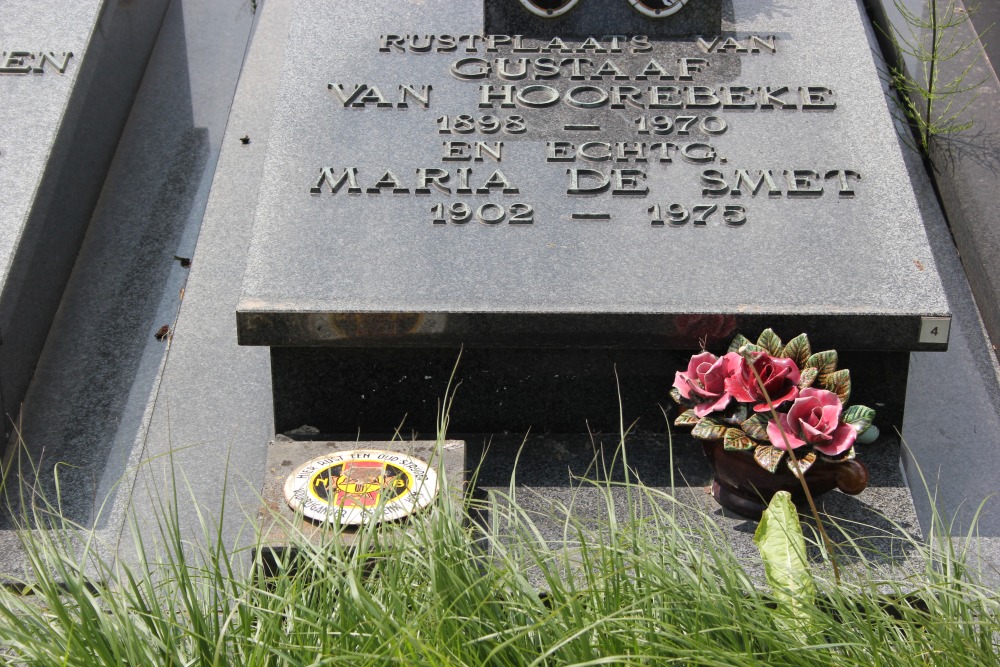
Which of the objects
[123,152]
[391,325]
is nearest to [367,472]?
[391,325]

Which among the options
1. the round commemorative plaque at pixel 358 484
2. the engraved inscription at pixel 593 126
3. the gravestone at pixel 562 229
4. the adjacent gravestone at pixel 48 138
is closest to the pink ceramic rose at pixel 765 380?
the gravestone at pixel 562 229

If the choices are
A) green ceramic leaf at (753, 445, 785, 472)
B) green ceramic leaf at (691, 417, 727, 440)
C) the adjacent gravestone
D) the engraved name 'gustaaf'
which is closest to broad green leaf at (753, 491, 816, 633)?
green ceramic leaf at (753, 445, 785, 472)

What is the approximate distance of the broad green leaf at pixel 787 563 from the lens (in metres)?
2.55

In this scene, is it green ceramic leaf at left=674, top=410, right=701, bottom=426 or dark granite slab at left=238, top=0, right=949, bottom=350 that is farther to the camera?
dark granite slab at left=238, top=0, right=949, bottom=350

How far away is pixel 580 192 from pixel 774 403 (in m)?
1.24

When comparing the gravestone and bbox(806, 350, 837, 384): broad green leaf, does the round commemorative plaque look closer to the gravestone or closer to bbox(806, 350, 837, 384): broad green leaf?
the gravestone

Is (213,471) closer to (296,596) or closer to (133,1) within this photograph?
(296,596)

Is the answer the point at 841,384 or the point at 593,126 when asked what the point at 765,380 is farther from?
the point at 593,126

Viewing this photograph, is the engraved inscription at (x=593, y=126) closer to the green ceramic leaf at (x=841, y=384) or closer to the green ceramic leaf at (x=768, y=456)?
the green ceramic leaf at (x=841, y=384)

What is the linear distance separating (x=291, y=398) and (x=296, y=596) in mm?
1500

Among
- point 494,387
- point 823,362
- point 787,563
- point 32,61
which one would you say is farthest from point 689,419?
point 32,61

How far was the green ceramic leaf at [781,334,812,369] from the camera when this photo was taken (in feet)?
11.5

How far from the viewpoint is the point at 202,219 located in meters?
5.01

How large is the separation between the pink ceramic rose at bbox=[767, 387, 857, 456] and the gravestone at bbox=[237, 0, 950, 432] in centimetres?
46
